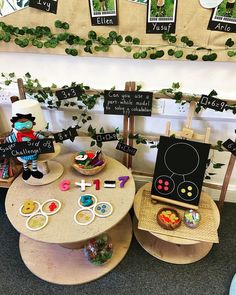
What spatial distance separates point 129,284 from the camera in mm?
1340

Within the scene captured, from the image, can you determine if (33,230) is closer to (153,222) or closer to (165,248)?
(153,222)

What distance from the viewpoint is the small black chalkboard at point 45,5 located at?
1207mm

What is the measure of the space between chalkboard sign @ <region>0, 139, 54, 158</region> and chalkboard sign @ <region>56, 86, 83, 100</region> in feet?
0.90

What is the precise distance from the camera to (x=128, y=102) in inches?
53.8

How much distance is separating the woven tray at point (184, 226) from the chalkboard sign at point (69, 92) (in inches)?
28.9

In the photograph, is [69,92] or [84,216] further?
[69,92]

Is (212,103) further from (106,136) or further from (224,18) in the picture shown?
(106,136)

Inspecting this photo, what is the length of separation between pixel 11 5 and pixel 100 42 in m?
0.49

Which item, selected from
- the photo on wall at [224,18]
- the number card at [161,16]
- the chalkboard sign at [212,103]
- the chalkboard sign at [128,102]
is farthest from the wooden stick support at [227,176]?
the number card at [161,16]

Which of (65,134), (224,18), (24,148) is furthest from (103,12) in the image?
(24,148)

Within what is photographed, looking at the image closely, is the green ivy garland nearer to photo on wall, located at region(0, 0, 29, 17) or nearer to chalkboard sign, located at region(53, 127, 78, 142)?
photo on wall, located at region(0, 0, 29, 17)

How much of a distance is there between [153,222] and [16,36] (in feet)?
4.21

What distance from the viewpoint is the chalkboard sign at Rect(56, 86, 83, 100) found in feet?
4.41

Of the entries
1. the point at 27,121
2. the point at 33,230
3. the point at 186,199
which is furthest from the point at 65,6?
the point at 186,199
